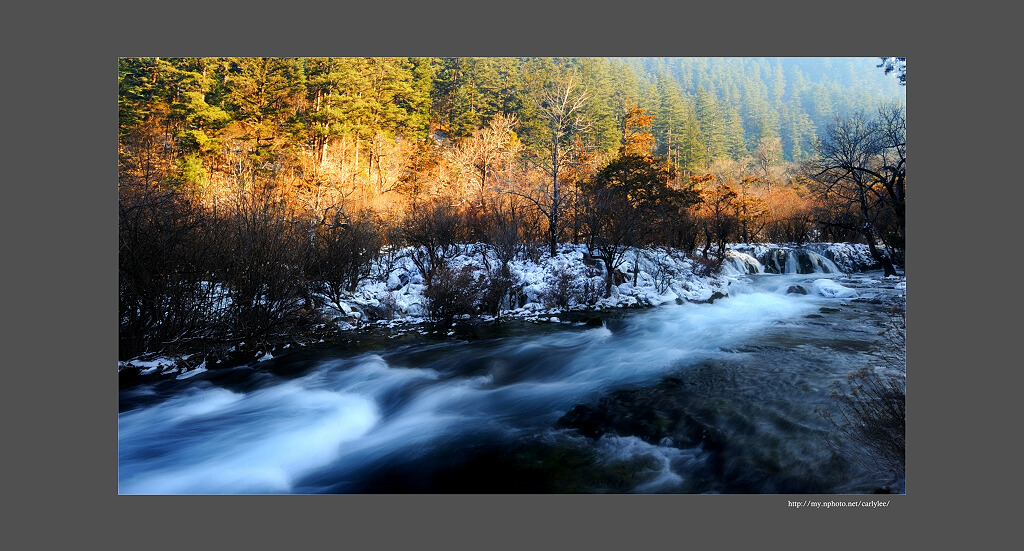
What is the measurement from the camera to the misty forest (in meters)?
3.75

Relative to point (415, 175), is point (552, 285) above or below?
below

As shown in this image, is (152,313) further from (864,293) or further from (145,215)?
(864,293)

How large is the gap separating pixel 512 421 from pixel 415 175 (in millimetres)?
19207

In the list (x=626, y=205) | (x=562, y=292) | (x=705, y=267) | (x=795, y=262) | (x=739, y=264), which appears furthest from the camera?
(x=795, y=262)

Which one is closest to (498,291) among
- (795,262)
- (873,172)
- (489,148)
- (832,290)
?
(873,172)

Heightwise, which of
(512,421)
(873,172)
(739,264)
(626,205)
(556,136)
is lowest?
(512,421)

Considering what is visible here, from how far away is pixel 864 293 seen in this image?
10.3 meters

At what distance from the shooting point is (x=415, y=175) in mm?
22141

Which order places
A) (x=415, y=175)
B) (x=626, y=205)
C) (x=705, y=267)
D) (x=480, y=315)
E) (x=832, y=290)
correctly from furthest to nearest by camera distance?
(x=415, y=175) < (x=705, y=267) < (x=626, y=205) < (x=832, y=290) < (x=480, y=315)

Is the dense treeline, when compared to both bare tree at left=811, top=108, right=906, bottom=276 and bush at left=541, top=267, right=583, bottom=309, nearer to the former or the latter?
bare tree at left=811, top=108, right=906, bottom=276

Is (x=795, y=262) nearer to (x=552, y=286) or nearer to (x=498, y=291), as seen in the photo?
(x=552, y=286)

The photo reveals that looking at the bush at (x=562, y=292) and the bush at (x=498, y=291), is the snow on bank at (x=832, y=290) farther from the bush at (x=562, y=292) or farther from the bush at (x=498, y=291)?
the bush at (x=498, y=291)

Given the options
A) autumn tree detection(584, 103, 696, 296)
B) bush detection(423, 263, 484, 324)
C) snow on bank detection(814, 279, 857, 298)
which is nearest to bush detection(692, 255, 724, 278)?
autumn tree detection(584, 103, 696, 296)

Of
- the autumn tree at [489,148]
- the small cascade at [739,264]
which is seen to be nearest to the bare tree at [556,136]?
the autumn tree at [489,148]
